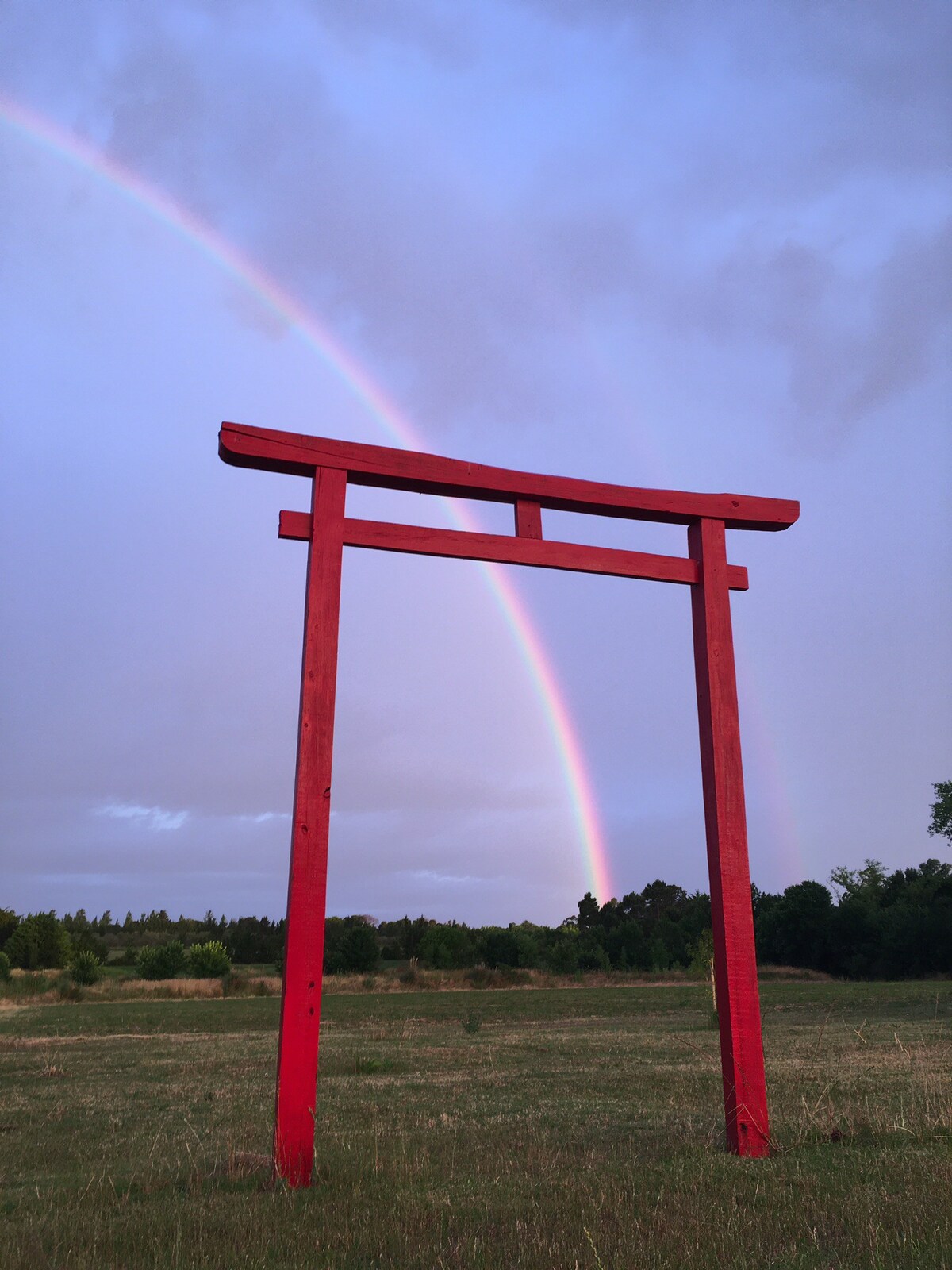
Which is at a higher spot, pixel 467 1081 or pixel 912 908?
pixel 912 908

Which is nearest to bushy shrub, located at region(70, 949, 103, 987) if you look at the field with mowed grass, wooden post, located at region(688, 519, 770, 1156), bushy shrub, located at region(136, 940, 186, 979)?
bushy shrub, located at region(136, 940, 186, 979)

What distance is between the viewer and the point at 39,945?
44219 mm

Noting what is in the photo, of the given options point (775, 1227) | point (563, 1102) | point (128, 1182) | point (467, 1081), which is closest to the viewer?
point (775, 1227)

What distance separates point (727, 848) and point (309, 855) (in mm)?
2518

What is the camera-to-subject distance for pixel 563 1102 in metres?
7.86

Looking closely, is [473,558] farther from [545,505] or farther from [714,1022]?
[714,1022]

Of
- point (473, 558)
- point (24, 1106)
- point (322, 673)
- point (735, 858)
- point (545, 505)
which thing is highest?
point (545, 505)

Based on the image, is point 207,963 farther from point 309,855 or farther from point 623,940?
point 309,855

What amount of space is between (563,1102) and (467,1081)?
6.77ft

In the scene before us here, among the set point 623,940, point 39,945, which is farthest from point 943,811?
point 39,945

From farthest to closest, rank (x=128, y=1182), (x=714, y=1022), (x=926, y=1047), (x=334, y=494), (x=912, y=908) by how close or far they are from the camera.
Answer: (x=912, y=908)
(x=714, y=1022)
(x=926, y=1047)
(x=334, y=494)
(x=128, y=1182)

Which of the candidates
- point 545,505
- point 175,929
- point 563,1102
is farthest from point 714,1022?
point 175,929

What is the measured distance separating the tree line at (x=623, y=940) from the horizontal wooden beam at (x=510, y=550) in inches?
1246

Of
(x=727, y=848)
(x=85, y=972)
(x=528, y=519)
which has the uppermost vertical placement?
(x=528, y=519)
